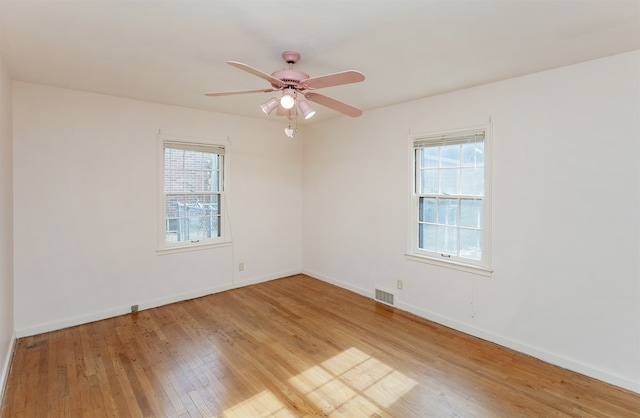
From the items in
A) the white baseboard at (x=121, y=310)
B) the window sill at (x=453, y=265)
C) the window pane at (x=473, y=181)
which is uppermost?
the window pane at (x=473, y=181)

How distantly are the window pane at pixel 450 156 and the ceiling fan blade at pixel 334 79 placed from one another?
1945 millimetres

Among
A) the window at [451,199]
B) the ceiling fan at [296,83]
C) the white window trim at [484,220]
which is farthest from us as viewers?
the window at [451,199]

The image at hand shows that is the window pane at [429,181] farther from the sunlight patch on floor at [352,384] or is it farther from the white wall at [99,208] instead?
the white wall at [99,208]

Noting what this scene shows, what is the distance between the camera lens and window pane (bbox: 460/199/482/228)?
10.9 ft

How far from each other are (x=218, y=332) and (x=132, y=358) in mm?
793

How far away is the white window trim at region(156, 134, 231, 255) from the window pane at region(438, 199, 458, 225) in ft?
9.57

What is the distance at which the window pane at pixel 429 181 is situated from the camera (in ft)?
12.2

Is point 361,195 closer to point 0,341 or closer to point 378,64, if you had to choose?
point 378,64

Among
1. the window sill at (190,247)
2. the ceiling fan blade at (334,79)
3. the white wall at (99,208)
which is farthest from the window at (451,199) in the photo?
the window sill at (190,247)

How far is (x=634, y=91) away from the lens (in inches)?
94.3

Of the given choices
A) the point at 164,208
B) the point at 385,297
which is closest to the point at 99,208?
the point at 164,208

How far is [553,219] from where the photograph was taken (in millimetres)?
2791

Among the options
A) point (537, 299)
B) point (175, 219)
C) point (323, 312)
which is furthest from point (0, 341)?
point (537, 299)

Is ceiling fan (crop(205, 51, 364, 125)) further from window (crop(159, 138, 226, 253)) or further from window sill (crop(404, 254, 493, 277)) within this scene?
window (crop(159, 138, 226, 253))
